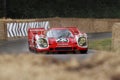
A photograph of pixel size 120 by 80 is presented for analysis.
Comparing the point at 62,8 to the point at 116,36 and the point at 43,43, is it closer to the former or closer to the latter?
the point at 116,36

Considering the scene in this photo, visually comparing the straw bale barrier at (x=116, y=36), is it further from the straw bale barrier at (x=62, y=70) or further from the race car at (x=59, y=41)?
the straw bale barrier at (x=62, y=70)

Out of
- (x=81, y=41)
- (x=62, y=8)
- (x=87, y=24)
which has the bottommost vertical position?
(x=81, y=41)

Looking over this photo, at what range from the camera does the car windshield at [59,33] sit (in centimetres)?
2352

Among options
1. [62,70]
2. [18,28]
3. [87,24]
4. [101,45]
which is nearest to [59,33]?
[101,45]

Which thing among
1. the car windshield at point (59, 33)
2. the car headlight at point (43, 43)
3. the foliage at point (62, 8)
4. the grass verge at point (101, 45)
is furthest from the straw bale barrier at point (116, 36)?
the foliage at point (62, 8)

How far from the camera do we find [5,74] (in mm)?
7984

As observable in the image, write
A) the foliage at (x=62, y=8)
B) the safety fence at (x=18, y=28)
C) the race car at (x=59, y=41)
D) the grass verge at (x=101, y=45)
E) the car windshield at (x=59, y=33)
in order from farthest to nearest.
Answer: the foliage at (x=62, y=8) → the safety fence at (x=18, y=28) → the grass verge at (x=101, y=45) → the car windshield at (x=59, y=33) → the race car at (x=59, y=41)

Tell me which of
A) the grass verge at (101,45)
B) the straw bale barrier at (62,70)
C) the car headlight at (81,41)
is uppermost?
the car headlight at (81,41)

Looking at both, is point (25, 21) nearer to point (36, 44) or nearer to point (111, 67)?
point (36, 44)

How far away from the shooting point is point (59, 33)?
23.8m

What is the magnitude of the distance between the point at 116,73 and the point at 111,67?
2.11 feet

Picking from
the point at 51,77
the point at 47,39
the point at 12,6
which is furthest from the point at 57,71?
the point at 12,6

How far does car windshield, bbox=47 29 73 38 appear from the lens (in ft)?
77.2

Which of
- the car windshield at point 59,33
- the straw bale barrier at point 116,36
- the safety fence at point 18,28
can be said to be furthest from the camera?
the safety fence at point 18,28
